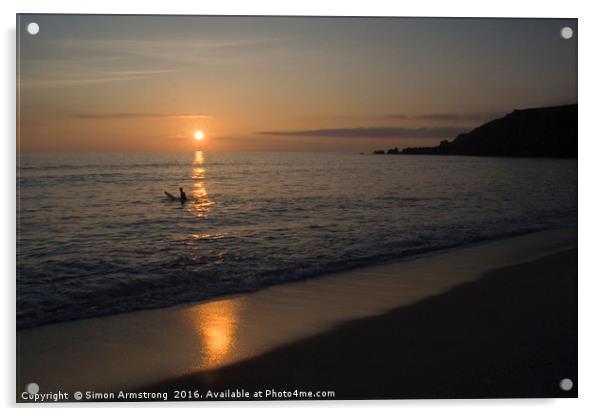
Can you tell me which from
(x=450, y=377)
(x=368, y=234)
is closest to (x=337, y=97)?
(x=368, y=234)

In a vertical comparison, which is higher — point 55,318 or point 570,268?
point 570,268

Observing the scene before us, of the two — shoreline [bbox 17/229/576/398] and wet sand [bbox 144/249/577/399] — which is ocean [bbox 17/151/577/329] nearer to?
shoreline [bbox 17/229/576/398]

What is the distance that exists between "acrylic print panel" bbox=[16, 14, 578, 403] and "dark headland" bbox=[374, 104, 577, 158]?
2 centimetres

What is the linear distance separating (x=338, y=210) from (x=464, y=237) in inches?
40.4

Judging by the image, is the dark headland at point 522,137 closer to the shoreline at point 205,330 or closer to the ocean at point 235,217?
the ocean at point 235,217

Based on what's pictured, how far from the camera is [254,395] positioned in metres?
3.18

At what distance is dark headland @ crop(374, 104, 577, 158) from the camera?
3.59 meters

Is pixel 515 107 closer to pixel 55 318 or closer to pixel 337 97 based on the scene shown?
pixel 337 97

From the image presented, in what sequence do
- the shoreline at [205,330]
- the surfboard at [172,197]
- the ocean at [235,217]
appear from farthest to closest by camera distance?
the surfboard at [172,197] → the ocean at [235,217] → the shoreline at [205,330]

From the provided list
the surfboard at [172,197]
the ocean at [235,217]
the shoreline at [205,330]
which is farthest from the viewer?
the surfboard at [172,197]
